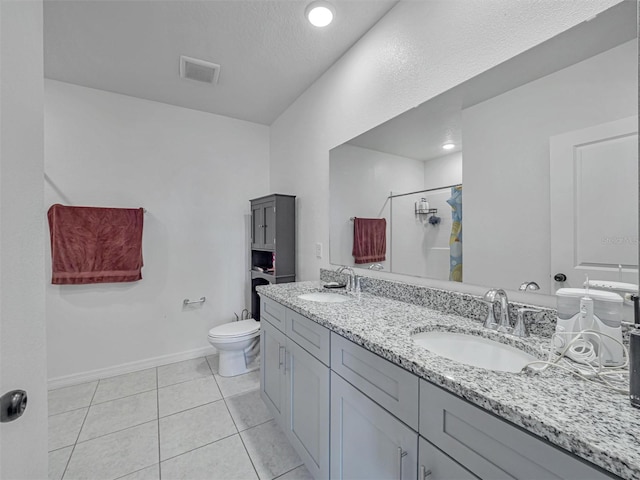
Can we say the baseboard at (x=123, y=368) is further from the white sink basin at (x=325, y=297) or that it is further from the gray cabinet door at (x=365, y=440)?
the gray cabinet door at (x=365, y=440)

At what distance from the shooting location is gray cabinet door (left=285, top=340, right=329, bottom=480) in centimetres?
121

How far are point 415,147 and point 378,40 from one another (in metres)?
0.78

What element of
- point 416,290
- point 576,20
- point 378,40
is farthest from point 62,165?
point 576,20

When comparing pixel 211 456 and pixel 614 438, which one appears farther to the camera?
pixel 211 456

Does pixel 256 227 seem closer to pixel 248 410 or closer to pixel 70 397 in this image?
pixel 248 410

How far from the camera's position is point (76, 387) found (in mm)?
2297

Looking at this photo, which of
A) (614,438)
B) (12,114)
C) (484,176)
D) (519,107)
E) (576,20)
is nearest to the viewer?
(614,438)

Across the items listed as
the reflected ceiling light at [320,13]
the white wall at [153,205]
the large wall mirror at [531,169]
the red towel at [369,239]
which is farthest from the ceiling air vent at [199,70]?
the red towel at [369,239]

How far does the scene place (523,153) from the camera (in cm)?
107

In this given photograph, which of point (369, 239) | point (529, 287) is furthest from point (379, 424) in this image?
point (369, 239)

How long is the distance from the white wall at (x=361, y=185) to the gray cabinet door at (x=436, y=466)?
1063 mm

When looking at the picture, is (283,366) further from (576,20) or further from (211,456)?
(576,20)

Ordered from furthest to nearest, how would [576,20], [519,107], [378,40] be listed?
[378,40]
[519,107]
[576,20]

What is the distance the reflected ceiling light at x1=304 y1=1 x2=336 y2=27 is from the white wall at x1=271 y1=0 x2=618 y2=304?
0.96 feet
